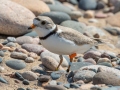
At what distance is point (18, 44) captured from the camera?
23.4 ft

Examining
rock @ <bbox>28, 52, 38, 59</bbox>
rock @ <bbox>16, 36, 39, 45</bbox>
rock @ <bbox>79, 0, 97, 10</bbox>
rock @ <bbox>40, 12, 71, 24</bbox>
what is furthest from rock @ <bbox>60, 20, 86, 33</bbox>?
rock @ <bbox>79, 0, 97, 10</bbox>

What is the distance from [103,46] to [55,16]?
49.1 inches

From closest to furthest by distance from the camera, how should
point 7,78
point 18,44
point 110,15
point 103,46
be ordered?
point 7,78
point 18,44
point 103,46
point 110,15

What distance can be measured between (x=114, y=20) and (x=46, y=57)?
439 centimetres

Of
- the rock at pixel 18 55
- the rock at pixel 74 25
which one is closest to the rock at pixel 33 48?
the rock at pixel 18 55

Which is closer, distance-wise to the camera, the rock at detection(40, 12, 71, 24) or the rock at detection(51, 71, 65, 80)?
the rock at detection(51, 71, 65, 80)

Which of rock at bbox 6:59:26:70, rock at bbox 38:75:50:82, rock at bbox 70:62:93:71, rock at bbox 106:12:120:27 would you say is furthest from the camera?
rock at bbox 106:12:120:27

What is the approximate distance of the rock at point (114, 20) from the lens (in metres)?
10.1

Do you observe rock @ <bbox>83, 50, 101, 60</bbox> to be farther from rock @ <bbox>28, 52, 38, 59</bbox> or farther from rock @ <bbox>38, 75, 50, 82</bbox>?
rock @ <bbox>38, 75, 50, 82</bbox>

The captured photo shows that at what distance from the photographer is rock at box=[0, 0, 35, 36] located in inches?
290

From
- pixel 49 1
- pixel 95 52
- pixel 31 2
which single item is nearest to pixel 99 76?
pixel 95 52

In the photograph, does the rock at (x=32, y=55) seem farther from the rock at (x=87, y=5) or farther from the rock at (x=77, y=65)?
the rock at (x=87, y=5)

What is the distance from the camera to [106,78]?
544 cm

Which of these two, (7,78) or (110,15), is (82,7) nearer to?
(110,15)
